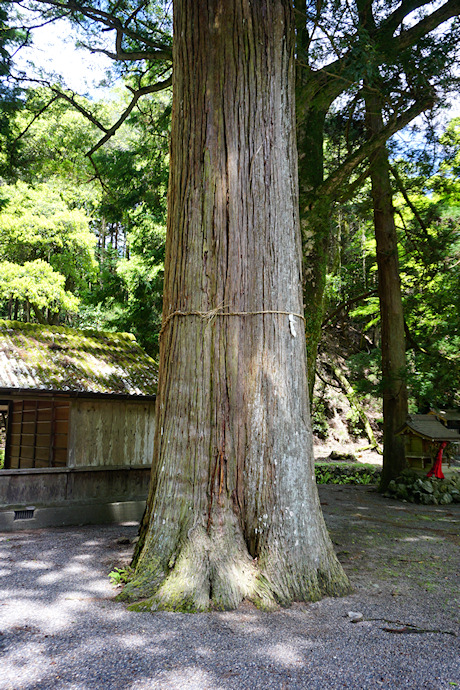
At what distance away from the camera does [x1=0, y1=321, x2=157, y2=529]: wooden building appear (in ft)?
27.1

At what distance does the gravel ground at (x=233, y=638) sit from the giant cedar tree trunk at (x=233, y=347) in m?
0.32

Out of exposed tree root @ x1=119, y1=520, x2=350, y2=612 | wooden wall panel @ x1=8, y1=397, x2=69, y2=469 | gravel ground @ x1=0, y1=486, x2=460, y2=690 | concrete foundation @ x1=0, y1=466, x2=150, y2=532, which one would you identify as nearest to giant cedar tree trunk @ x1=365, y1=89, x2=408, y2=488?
concrete foundation @ x1=0, y1=466, x2=150, y2=532

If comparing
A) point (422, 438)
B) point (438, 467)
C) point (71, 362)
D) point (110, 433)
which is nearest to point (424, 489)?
point (438, 467)

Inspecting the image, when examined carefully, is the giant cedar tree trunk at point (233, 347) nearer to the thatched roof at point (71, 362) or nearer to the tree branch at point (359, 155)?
the tree branch at point (359, 155)

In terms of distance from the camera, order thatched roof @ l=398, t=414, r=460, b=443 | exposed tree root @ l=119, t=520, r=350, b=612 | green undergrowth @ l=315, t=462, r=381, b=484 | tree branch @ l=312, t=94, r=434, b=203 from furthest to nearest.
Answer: green undergrowth @ l=315, t=462, r=381, b=484 < thatched roof @ l=398, t=414, r=460, b=443 < tree branch @ l=312, t=94, r=434, b=203 < exposed tree root @ l=119, t=520, r=350, b=612

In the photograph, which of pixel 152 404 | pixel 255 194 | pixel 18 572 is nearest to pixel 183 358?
pixel 255 194

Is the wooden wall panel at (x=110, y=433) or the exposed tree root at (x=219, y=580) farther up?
the wooden wall panel at (x=110, y=433)

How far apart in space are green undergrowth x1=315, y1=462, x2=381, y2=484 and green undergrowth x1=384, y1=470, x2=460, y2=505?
12.8 ft

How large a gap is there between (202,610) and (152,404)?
6.35 metres

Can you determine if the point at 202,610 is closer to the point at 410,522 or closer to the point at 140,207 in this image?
the point at 410,522

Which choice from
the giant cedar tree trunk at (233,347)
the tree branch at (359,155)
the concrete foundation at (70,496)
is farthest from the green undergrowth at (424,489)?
the giant cedar tree trunk at (233,347)

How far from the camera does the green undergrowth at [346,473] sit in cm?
1533

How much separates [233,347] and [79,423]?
5473mm

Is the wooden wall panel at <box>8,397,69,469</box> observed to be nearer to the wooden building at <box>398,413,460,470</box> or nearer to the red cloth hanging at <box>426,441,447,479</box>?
the wooden building at <box>398,413,460,470</box>
